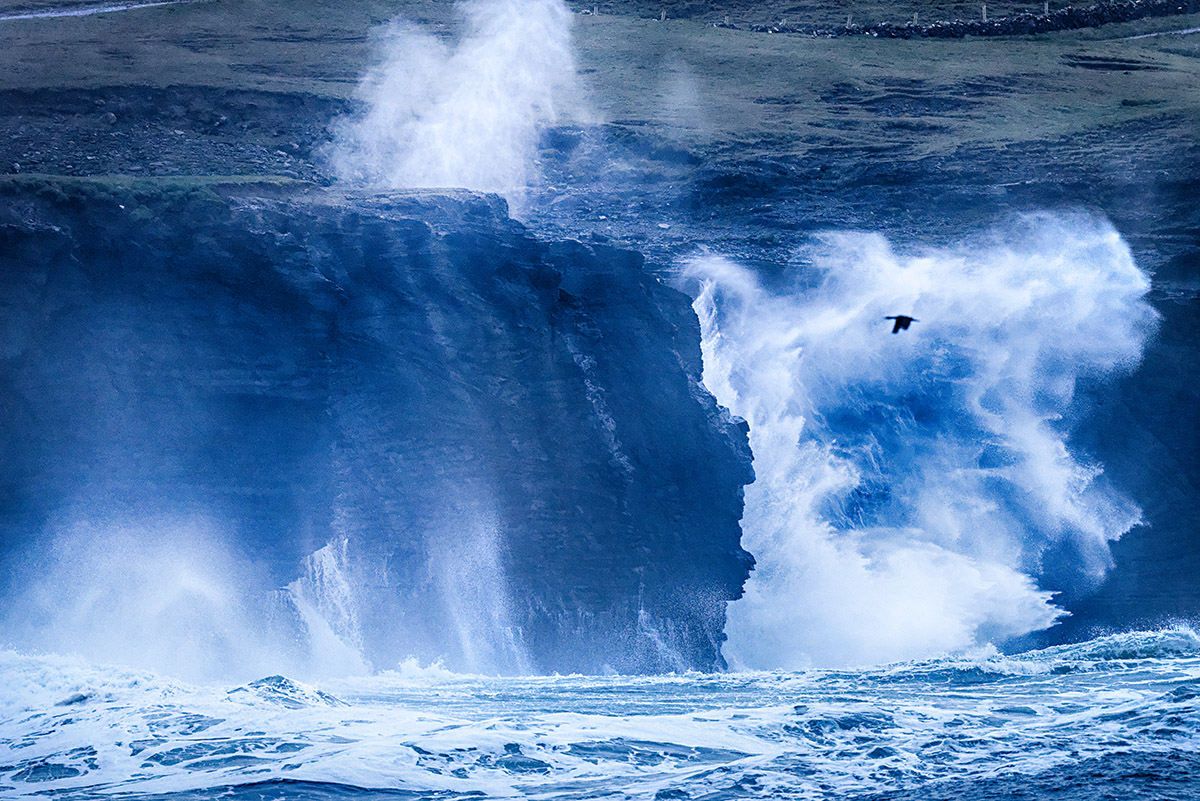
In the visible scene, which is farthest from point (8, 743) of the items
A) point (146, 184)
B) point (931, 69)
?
point (931, 69)

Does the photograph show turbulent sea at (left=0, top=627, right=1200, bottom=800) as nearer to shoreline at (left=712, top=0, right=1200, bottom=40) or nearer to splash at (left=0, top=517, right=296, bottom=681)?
splash at (left=0, top=517, right=296, bottom=681)

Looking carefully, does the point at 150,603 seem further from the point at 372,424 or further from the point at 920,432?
the point at 920,432

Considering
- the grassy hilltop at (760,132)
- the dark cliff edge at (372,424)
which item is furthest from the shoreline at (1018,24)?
the dark cliff edge at (372,424)

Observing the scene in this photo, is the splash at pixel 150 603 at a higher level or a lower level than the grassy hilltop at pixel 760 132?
lower

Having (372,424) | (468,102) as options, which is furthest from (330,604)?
(468,102)

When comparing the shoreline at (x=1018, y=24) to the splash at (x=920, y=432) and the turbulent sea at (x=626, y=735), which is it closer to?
the splash at (x=920, y=432)

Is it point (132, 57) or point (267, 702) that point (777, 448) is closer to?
point (267, 702)

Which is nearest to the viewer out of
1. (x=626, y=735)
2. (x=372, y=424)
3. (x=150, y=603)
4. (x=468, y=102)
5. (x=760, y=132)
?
(x=626, y=735)
